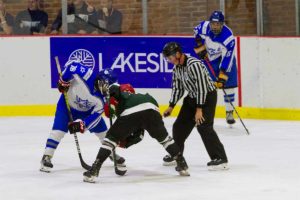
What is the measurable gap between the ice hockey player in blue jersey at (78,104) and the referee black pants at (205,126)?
509mm

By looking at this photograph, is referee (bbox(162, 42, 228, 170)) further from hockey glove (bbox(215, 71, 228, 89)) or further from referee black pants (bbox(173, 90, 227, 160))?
hockey glove (bbox(215, 71, 228, 89))

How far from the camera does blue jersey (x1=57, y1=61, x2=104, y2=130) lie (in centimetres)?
639

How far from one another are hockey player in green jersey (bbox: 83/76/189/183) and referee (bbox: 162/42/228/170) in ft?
1.29

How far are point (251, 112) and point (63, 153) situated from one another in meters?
2.93

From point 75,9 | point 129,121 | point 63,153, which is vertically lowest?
point 63,153

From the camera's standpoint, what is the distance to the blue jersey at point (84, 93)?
6.39 meters

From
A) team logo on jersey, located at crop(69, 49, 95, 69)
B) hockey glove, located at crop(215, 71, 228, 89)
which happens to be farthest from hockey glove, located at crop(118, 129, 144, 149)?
team logo on jersey, located at crop(69, 49, 95, 69)

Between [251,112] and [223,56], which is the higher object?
[223,56]

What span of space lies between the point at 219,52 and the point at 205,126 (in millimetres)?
2746

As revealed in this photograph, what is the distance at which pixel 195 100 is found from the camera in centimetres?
646

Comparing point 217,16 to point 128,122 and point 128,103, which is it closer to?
point 128,103

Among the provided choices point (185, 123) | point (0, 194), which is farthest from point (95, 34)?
point (0, 194)

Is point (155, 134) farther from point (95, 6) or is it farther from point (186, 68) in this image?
point (95, 6)

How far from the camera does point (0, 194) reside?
18.9 feet
